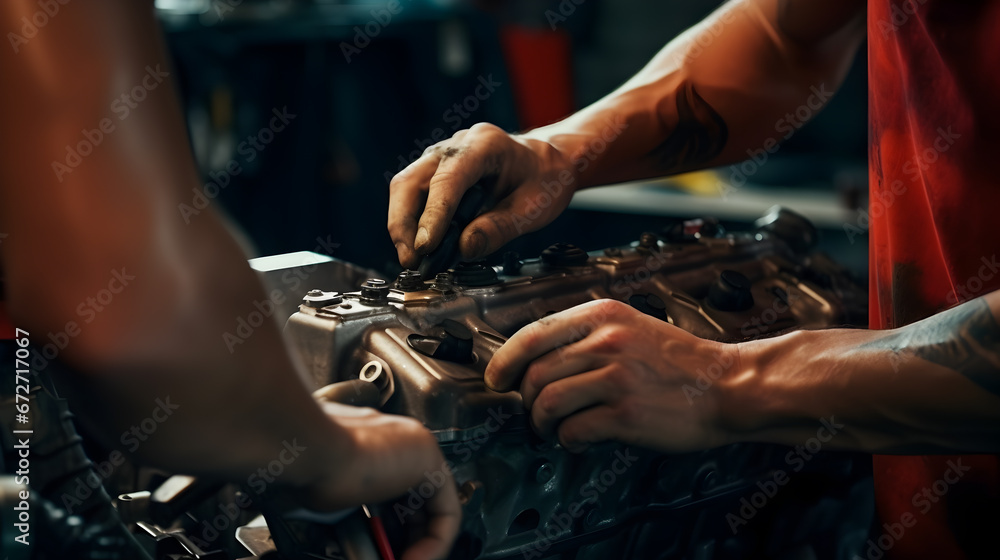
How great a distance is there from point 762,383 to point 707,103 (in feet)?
2.39

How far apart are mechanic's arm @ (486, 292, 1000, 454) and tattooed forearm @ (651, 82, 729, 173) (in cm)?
65

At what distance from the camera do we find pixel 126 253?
0.56m

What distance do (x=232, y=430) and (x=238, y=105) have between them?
3135 mm

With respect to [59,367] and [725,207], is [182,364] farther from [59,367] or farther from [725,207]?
[725,207]

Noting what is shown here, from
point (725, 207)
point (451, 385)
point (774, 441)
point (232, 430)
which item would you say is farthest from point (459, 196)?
point (725, 207)

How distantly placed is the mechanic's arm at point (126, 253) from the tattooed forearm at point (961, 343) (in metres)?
0.66

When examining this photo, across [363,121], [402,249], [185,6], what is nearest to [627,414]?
[402,249]

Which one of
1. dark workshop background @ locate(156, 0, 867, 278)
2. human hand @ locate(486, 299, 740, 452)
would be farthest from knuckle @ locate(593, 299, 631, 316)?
dark workshop background @ locate(156, 0, 867, 278)

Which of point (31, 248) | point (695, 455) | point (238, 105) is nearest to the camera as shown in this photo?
point (31, 248)

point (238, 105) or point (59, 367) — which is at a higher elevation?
point (59, 367)

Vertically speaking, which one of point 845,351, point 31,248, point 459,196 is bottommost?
point 845,351

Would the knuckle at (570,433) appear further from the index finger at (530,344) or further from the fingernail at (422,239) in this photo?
the fingernail at (422,239)

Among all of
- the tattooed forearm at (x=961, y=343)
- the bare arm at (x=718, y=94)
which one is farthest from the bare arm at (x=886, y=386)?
the bare arm at (x=718, y=94)

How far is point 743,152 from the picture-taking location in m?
1.64
